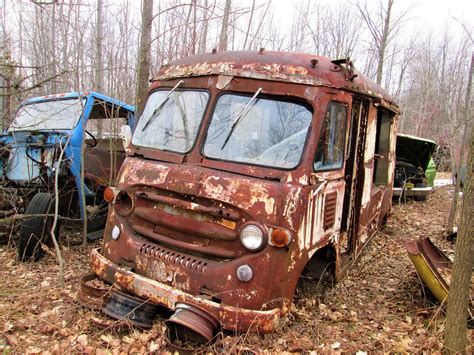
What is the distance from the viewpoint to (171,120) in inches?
160

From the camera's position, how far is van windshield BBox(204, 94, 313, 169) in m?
3.56

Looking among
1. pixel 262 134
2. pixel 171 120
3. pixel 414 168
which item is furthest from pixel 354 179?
pixel 414 168

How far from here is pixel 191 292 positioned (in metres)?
3.25

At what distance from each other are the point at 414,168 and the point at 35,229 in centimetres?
950

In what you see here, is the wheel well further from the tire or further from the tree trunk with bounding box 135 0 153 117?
the tree trunk with bounding box 135 0 153 117

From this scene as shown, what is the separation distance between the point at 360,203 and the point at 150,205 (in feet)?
8.57

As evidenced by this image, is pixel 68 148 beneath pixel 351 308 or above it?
above

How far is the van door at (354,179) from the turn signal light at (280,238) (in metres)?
1.56

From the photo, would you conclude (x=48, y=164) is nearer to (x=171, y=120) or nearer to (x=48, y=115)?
(x=48, y=115)

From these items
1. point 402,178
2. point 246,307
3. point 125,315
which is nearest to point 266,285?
point 246,307

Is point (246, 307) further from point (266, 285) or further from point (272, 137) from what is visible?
point (272, 137)

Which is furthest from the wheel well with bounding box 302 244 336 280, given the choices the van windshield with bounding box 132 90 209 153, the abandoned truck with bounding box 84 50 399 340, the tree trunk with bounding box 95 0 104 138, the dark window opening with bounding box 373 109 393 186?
the tree trunk with bounding box 95 0 104 138

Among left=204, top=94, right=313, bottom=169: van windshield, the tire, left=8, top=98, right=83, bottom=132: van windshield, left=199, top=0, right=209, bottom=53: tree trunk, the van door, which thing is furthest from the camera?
left=199, top=0, right=209, bottom=53: tree trunk

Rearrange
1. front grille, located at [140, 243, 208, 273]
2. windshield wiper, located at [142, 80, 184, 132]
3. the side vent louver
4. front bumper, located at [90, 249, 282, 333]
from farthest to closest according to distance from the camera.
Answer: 1. windshield wiper, located at [142, 80, 184, 132]
2. the side vent louver
3. front grille, located at [140, 243, 208, 273]
4. front bumper, located at [90, 249, 282, 333]
